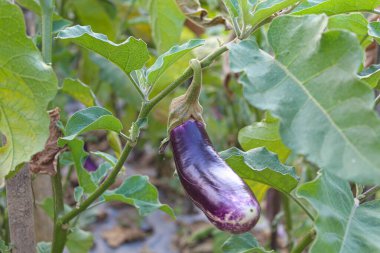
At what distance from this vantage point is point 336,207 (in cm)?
69

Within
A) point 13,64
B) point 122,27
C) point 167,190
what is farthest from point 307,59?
point 167,190

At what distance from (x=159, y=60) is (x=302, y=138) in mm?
242

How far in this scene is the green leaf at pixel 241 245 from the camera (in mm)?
881

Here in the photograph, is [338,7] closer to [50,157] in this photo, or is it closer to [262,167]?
[262,167]

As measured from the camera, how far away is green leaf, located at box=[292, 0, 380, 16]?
0.72 metres

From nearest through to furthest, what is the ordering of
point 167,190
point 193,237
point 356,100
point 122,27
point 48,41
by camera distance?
point 356,100 → point 48,41 → point 122,27 → point 193,237 → point 167,190

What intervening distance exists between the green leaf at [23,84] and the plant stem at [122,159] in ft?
0.43

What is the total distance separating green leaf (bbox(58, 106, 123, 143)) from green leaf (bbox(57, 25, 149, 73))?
0.06 meters

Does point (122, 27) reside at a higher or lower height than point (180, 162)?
lower

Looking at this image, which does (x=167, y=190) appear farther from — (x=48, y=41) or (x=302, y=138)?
(x=302, y=138)

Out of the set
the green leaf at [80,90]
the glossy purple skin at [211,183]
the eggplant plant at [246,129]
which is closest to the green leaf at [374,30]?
the eggplant plant at [246,129]

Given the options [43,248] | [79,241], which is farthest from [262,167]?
[79,241]

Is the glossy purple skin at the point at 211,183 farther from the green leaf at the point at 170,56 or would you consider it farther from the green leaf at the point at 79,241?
the green leaf at the point at 79,241

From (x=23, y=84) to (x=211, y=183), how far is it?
215 millimetres
